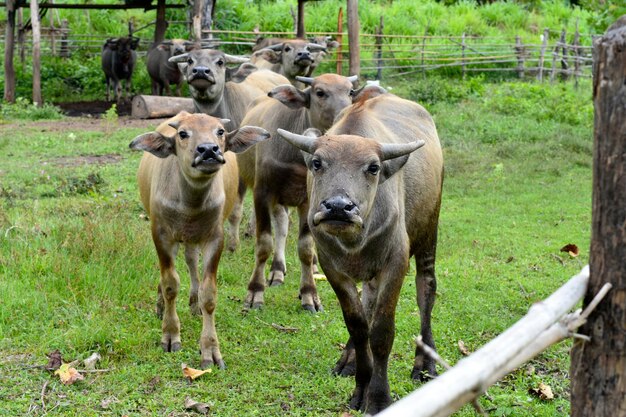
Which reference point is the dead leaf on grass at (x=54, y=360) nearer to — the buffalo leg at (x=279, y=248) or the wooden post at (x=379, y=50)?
the buffalo leg at (x=279, y=248)

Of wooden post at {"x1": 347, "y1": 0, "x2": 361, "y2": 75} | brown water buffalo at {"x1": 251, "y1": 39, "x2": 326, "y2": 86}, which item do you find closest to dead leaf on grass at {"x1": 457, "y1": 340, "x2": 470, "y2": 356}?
brown water buffalo at {"x1": 251, "y1": 39, "x2": 326, "y2": 86}

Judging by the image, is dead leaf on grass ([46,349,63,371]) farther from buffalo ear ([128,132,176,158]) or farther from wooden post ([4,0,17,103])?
wooden post ([4,0,17,103])

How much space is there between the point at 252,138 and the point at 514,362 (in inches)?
146

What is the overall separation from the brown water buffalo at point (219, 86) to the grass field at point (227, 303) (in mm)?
1370

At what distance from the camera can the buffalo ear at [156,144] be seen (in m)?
5.58

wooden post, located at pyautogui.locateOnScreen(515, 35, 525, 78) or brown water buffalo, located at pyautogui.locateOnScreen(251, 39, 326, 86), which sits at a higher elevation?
brown water buffalo, located at pyautogui.locateOnScreen(251, 39, 326, 86)

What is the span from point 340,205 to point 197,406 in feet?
5.20

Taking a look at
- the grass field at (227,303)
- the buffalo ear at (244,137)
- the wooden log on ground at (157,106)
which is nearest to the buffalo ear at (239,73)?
the grass field at (227,303)

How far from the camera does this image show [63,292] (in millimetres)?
6215

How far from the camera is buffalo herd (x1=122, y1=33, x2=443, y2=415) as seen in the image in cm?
445

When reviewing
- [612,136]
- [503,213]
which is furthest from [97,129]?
[612,136]

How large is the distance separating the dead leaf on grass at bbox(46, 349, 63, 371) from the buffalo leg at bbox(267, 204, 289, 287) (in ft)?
8.55

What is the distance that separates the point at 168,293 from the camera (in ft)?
18.8

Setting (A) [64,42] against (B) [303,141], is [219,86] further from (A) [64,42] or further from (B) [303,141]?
(A) [64,42]
